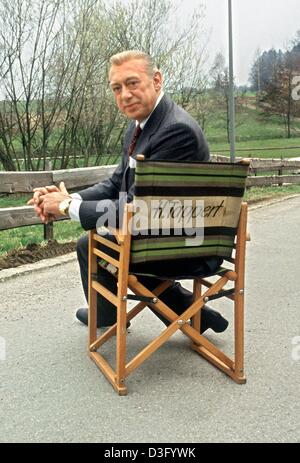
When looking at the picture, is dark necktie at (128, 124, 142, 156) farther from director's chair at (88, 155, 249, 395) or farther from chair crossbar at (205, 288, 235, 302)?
chair crossbar at (205, 288, 235, 302)

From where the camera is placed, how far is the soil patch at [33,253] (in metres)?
5.87

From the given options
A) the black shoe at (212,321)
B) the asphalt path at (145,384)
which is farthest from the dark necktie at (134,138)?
the asphalt path at (145,384)

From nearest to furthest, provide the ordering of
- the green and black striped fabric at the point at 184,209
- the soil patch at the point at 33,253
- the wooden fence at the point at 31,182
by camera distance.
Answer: the green and black striped fabric at the point at 184,209
the soil patch at the point at 33,253
the wooden fence at the point at 31,182

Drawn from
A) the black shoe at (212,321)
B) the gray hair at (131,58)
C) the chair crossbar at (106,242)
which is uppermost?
the gray hair at (131,58)

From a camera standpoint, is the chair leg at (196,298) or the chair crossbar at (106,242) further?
the chair leg at (196,298)

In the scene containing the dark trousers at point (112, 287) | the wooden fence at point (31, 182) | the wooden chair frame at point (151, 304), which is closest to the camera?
the wooden chair frame at point (151, 304)

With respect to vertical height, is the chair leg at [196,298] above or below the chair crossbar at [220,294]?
below

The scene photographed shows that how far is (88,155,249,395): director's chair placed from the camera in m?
2.88

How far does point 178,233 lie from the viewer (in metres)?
3.04

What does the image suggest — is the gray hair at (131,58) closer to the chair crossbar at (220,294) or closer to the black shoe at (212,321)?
the chair crossbar at (220,294)

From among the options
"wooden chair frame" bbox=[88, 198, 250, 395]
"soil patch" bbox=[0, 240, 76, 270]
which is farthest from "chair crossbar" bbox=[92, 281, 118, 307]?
"soil patch" bbox=[0, 240, 76, 270]

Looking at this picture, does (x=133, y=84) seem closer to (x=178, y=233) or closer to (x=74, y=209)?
(x=74, y=209)
